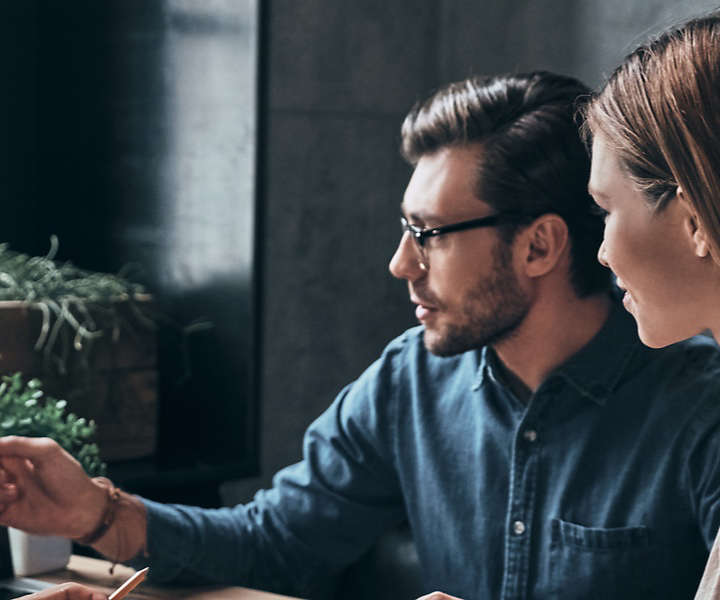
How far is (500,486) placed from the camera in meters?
1.82

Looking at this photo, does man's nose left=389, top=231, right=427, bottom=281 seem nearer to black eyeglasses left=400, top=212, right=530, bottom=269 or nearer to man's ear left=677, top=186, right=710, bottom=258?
black eyeglasses left=400, top=212, right=530, bottom=269

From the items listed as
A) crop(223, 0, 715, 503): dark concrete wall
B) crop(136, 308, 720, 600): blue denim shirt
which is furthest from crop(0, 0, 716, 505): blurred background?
crop(136, 308, 720, 600): blue denim shirt

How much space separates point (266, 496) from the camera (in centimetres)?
199

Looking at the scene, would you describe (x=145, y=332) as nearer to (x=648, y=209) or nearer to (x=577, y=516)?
(x=577, y=516)

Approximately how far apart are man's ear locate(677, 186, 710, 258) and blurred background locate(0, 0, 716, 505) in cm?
134

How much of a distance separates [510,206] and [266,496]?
632mm

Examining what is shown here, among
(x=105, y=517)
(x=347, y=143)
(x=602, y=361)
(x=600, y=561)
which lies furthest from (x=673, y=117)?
(x=347, y=143)

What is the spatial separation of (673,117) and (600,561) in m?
0.73

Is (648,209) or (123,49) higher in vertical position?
(123,49)

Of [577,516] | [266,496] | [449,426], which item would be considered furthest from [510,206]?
[266,496]

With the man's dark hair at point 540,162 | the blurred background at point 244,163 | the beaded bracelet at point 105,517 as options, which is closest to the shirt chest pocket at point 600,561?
the man's dark hair at point 540,162

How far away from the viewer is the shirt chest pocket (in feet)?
5.49

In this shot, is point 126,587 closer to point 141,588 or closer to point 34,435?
point 141,588

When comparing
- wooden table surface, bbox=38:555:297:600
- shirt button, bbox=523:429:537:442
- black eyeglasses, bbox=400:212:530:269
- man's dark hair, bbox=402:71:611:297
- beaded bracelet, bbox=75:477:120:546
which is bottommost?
wooden table surface, bbox=38:555:297:600
